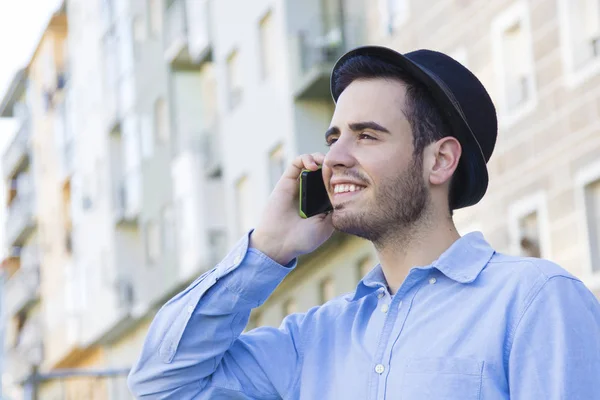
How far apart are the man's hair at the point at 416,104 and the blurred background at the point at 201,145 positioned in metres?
13.0

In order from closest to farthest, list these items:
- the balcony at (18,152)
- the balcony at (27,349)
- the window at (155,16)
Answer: the window at (155,16) → the balcony at (27,349) → the balcony at (18,152)

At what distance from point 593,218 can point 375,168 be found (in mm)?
14085

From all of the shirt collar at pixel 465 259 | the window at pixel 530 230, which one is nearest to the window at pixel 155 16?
the window at pixel 530 230

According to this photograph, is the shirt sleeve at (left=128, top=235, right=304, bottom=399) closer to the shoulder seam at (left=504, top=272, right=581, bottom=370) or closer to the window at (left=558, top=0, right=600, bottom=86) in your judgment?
the shoulder seam at (left=504, top=272, right=581, bottom=370)

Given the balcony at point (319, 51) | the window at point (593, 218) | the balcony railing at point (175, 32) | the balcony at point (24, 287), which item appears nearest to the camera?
the window at point (593, 218)

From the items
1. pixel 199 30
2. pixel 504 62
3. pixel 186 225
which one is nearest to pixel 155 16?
pixel 199 30

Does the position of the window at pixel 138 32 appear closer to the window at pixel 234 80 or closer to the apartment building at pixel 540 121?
the window at pixel 234 80

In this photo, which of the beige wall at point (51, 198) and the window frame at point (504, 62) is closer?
the window frame at point (504, 62)

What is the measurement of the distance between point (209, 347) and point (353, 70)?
95 centimetres

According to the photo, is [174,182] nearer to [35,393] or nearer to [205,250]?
[205,250]

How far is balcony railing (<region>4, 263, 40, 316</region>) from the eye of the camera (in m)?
52.2

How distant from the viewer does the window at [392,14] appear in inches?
924

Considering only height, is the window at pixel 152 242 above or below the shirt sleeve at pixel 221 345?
above

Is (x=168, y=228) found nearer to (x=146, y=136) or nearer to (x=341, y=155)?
(x=146, y=136)
